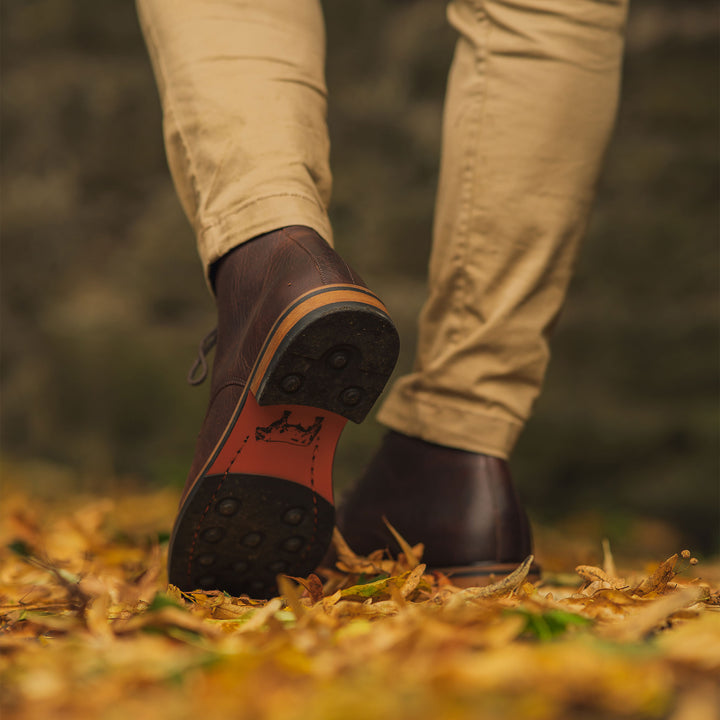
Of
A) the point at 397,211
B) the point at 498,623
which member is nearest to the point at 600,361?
the point at 397,211

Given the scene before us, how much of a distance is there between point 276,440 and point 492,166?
0.45 metres

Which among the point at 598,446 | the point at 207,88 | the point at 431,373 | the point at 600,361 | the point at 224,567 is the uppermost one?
the point at 207,88

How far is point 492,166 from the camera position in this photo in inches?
39.1

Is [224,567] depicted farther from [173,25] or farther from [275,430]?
[173,25]

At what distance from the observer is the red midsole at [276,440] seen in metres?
0.79

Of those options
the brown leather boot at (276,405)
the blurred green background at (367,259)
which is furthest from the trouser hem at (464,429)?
the blurred green background at (367,259)

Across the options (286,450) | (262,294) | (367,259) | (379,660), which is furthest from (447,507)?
(367,259)

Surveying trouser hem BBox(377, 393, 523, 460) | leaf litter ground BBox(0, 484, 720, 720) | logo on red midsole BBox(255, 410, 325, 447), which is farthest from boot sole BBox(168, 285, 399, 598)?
trouser hem BBox(377, 393, 523, 460)

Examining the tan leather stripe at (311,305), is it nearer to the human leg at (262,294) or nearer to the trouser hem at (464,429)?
the human leg at (262,294)

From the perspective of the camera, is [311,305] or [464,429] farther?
[464,429]

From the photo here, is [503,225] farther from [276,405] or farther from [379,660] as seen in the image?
[379,660]

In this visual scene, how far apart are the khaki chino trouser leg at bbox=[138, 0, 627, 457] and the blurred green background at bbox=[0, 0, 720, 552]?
1023mm

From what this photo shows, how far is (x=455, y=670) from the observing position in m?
0.43

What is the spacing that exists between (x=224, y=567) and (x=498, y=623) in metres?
0.43
